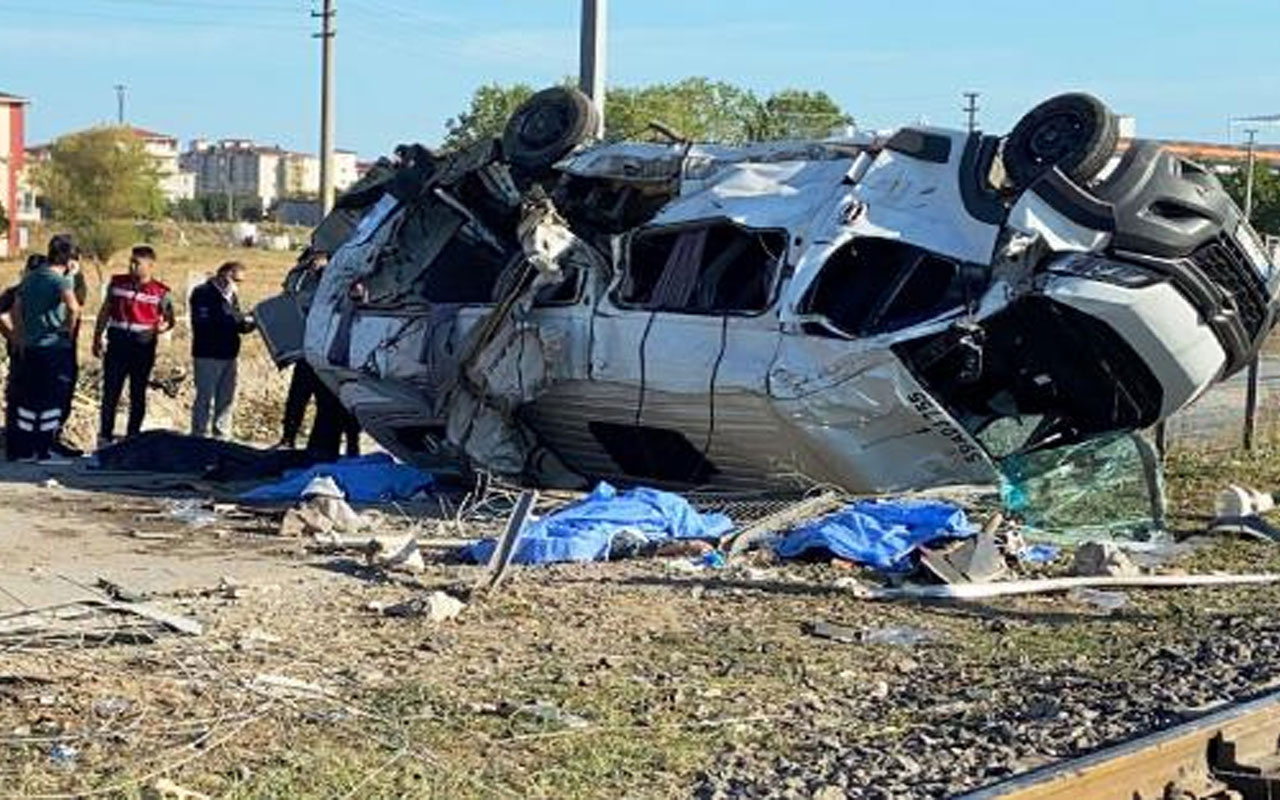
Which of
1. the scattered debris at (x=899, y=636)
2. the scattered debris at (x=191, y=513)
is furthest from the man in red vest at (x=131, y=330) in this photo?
the scattered debris at (x=899, y=636)

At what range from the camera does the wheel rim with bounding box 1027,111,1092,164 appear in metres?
11.5

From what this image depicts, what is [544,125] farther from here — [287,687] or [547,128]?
[287,687]

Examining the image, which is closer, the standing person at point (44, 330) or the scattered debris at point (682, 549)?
the scattered debris at point (682, 549)

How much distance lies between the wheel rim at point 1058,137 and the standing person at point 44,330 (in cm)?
691

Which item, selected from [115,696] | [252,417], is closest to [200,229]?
[252,417]

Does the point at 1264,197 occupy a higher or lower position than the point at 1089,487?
higher

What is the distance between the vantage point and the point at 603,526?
422 inches

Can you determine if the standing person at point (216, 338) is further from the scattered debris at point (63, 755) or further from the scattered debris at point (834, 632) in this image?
the scattered debris at point (63, 755)

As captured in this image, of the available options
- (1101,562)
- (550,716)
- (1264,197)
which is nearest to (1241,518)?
(1101,562)

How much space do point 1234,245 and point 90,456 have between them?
8.38 metres

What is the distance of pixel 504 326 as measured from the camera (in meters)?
12.7

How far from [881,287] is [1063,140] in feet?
4.44

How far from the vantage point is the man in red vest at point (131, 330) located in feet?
49.7

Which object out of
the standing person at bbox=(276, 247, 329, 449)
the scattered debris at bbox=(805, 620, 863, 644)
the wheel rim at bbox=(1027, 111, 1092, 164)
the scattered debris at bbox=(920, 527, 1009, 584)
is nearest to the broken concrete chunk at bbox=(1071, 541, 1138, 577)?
the scattered debris at bbox=(920, 527, 1009, 584)
